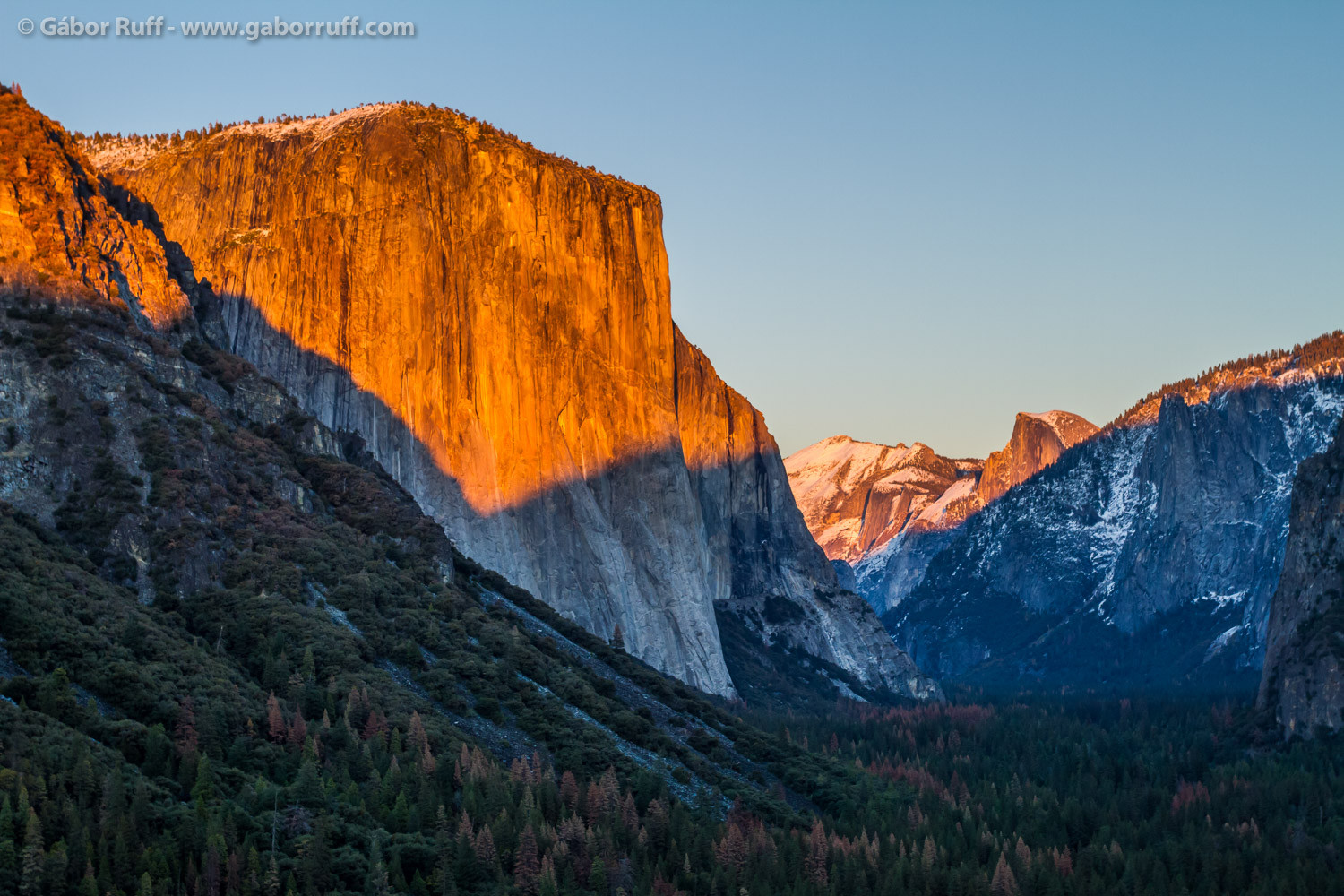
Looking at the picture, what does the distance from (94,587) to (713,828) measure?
46455 mm

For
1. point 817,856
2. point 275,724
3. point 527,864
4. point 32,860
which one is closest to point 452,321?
point 817,856

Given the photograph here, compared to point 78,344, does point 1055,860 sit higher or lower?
lower

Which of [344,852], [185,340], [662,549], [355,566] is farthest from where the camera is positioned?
[662,549]

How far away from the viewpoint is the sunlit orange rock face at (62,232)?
122438 millimetres

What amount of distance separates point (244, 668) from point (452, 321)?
249 feet

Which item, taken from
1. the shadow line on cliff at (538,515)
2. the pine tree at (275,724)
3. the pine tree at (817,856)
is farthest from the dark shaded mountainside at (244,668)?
the shadow line on cliff at (538,515)

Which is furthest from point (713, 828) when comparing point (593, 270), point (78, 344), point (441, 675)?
point (593, 270)

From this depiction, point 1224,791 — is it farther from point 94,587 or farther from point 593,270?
point 94,587

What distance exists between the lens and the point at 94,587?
106 m

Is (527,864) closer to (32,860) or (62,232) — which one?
(32,860)

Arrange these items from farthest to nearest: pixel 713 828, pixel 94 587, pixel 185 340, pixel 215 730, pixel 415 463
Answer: pixel 415 463 → pixel 185 340 → pixel 713 828 → pixel 94 587 → pixel 215 730

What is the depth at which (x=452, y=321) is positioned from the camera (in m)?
181

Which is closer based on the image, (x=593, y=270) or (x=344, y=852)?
(x=344, y=852)

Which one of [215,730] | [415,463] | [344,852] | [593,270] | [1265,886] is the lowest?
[1265,886]
